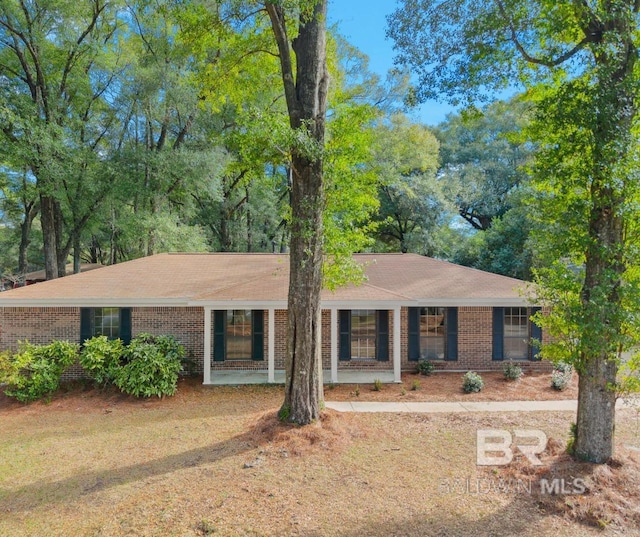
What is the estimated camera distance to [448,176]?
30062mm

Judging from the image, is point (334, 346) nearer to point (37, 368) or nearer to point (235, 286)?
point (235, 286)

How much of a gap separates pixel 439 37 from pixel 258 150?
4.22m

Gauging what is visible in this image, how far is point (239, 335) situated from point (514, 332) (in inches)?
347

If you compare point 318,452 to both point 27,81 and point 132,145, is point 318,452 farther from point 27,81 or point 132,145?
point 27,81

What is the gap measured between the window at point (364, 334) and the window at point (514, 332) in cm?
351

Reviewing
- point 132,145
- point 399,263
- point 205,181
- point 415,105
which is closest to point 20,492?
point 415,105

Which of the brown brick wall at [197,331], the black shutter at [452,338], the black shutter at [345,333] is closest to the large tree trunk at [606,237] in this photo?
the black shutter at [452,338]

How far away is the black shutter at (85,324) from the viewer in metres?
12.0

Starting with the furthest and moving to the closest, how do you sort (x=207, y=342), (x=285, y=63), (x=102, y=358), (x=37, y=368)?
(x=207, y=342) < (x=102, y=358) < (x=37, y=368) < (x=285, y=63)

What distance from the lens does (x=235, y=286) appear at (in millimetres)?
12508

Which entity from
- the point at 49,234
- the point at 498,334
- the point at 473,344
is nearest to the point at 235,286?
the point at 473,344

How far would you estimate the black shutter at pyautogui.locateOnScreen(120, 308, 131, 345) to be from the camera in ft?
40.1

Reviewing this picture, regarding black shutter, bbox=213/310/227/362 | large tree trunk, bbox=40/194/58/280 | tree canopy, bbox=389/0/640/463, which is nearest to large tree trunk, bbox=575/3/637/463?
tree canopy, bbox=389/0/640/463

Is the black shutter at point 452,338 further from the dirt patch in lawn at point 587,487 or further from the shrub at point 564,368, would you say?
the dirt patch in lawn at point 587,487
